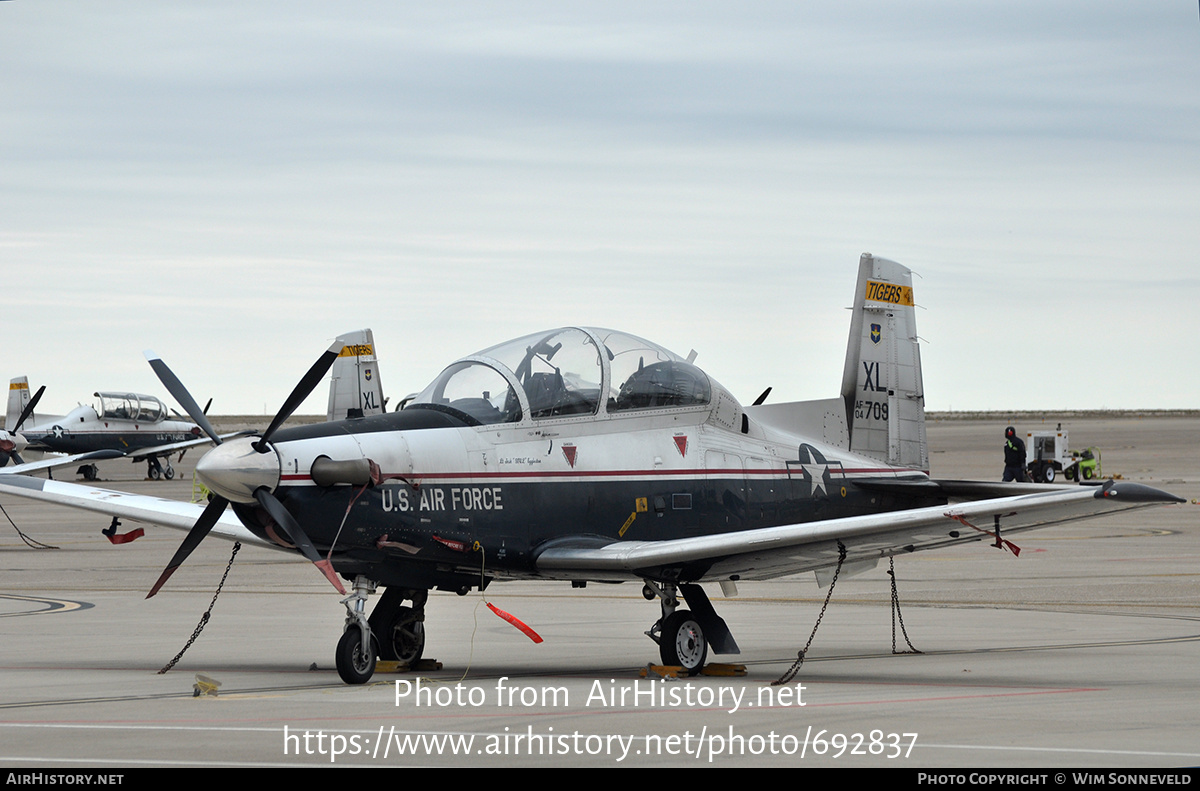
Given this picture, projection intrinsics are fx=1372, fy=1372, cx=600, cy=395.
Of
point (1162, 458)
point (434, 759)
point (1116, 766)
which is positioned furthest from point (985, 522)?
point (1162, 458)

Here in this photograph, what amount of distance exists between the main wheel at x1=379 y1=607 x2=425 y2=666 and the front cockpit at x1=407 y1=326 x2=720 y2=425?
6.55 ft

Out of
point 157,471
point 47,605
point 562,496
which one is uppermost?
point 562,496

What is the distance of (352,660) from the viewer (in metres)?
10.7

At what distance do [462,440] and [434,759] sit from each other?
4.13 meters

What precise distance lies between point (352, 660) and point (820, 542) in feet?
12.7

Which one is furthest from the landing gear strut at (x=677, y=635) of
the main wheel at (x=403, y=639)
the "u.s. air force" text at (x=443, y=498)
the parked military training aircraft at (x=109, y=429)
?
the parked military training aircraft at (x=109, y=429)

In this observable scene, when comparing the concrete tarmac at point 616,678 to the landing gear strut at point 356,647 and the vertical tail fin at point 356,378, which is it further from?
the vertical tail fin at point 356,378

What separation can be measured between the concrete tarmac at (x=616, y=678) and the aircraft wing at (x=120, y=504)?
4.19ft

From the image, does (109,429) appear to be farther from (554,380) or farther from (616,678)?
(616,678)

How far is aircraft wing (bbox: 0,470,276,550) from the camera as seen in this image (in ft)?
44.2

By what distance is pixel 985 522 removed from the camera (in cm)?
1074

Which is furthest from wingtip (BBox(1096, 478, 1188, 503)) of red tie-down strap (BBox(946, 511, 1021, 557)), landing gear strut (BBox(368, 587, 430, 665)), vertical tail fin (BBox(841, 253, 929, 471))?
landing gear strut (BBox(368, 587, 430, 665))

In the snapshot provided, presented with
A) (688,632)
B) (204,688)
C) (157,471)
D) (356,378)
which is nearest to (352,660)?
(204,688)

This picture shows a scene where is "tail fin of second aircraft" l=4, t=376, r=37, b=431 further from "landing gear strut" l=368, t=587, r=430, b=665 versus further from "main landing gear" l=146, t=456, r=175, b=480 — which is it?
"landing gear strut" l=368, t=587, r=430, b=665
